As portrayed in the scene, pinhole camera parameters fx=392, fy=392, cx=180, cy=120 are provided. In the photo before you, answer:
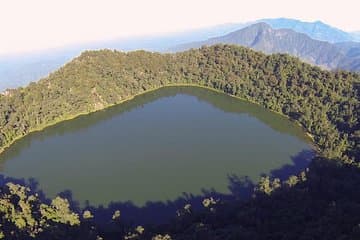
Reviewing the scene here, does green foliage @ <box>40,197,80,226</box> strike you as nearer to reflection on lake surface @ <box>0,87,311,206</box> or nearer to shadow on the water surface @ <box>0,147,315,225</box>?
shadow on the water surface @ <box>0,147,315,225</box>

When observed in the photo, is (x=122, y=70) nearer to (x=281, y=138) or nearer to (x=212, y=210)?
(x=281, y=138)

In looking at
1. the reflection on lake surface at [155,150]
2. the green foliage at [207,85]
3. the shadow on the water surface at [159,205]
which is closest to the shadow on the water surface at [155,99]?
the reflection on lake surface at [155,150]

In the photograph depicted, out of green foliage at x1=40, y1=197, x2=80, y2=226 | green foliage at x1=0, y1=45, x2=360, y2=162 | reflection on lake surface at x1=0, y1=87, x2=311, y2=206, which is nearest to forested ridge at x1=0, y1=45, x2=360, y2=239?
green foliage at x1=0, y1=45, x2=360, y2=162

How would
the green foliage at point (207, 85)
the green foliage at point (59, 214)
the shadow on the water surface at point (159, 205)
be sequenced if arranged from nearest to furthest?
1. the green foliage at point (59, 214)
2. the shadow on the water surface at point (159, 205)
3. the green foliage at point (207, 85)

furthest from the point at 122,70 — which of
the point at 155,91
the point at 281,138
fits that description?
the point at 281,138

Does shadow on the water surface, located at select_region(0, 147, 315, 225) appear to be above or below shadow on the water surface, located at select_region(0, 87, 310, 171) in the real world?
below

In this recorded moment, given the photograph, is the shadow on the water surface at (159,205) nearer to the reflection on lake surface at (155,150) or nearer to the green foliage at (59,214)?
the reflection on lake surface at (155,150)

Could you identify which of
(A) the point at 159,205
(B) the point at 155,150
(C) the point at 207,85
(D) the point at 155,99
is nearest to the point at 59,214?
(A) the point at 159,205
